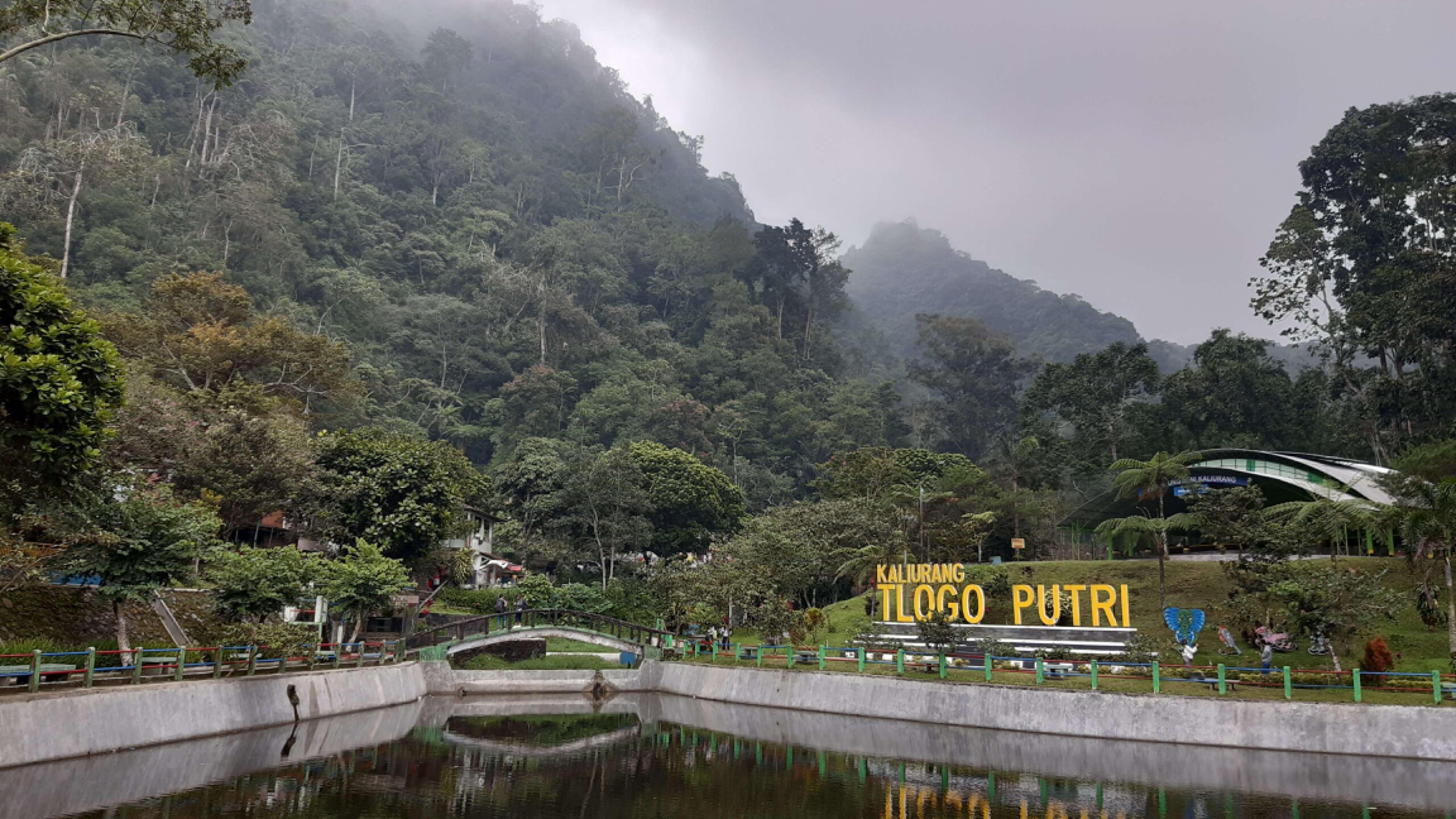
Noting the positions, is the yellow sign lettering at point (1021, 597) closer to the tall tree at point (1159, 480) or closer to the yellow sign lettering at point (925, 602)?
the yellow sign lettering at point (925, 602)

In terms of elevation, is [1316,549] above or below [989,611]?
above

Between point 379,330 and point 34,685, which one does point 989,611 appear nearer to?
point 34,685

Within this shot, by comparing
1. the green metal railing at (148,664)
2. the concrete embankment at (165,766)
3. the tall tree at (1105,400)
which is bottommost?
the concrete embankment at (165,766)

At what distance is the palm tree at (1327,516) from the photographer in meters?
33.1

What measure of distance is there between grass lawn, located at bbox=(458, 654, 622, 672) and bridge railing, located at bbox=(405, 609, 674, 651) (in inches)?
51.5

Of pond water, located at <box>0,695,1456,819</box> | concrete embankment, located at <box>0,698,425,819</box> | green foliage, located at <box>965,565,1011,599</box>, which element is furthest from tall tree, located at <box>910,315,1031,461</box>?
concrete embankment, located at <box>0,698,425,819</box>

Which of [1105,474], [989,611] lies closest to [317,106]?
[1105,474]

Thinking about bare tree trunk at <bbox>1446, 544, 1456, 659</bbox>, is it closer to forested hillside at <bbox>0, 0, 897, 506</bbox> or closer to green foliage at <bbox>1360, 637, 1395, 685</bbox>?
green foliage at <bbox>1360, 637, 1395, 685</bbox>

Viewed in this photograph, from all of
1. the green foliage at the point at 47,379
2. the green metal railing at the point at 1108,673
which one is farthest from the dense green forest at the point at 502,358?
the green metal railing at the point at 1108,673

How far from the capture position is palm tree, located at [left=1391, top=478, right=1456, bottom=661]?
27594 millimetres

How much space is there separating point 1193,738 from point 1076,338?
170119 mm

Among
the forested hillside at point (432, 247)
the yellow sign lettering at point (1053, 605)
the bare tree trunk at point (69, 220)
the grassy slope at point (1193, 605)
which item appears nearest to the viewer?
the grassy slope at point (1193, 605)

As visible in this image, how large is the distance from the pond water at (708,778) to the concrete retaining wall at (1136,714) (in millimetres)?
545

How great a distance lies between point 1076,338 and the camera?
603ft
